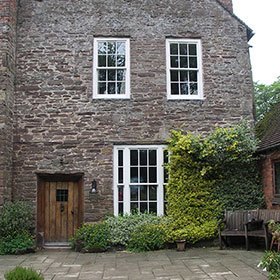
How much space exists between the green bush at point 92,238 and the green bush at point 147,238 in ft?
2.39

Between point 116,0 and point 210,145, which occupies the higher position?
point 116,0

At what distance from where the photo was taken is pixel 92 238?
1208cm

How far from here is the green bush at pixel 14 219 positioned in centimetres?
1185

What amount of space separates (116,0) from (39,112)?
14.5 feet

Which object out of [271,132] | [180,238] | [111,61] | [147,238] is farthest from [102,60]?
[180,238]

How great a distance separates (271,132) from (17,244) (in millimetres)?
8354

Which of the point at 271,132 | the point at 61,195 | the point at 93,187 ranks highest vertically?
the point at 271,132

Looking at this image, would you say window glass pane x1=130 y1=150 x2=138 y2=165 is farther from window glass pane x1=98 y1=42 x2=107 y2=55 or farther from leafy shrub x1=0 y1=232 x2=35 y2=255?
leafy shrub x1=0 y1=232 x2=35 y2=255

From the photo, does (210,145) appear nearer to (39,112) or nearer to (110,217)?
(110,217)

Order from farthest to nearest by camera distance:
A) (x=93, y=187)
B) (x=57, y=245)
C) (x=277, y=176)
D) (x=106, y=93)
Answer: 1. (x=106, y=93)
2. (x=57, y=245)
3. (x=93, y=187)
4. (x=277, y=176)

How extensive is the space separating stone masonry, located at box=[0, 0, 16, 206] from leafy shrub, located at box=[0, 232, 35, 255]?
105 centimetres

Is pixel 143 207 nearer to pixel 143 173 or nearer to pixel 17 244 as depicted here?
pixel 143 173

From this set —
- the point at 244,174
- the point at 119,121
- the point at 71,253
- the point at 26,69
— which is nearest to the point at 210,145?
A: the point at 244,174

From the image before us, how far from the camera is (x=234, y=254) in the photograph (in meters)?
10.7
